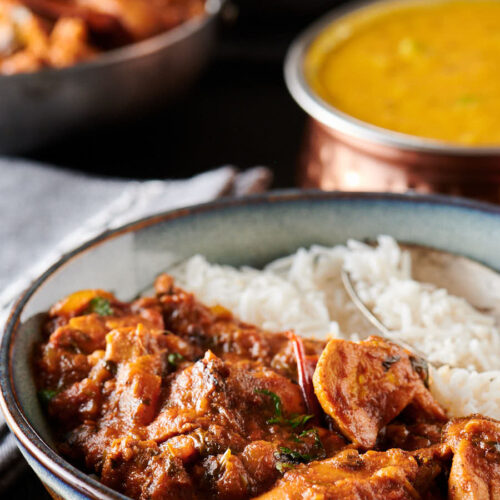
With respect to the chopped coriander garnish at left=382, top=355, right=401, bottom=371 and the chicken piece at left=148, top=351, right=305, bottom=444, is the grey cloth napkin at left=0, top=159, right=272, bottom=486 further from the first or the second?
the chopped coriander garnish at left=382, top=355, right=401, bottom=371

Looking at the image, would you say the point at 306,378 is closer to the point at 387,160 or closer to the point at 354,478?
the point at 354,478

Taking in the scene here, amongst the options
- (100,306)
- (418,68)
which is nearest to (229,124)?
(418,68)

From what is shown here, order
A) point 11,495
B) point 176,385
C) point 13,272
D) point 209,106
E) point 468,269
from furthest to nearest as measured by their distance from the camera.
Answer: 1. point 209,106
2. point 13,272
3. point 468,269
4. point 11,495
5. point 176,385

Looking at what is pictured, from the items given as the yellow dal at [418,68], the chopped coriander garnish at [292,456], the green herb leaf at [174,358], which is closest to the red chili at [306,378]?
the chopped coriander garnish at [292,456]

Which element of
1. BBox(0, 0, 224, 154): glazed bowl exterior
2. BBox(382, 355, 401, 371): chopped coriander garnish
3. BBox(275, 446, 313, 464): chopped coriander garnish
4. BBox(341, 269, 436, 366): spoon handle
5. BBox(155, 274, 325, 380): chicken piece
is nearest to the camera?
BBox(275, 446, 313, 464): chopped coriander garnish

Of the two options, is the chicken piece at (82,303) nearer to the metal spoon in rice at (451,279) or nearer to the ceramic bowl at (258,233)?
the ceramic bowl at (258,233)

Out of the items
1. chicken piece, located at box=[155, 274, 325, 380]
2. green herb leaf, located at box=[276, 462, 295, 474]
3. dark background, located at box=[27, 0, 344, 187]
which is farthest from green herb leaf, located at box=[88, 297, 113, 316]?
dark background, located at box=[27, 0, 344, 187]

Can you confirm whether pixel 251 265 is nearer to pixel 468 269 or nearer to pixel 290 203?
pixel 290 203

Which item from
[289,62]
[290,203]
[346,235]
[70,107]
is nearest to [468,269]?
[346,235]

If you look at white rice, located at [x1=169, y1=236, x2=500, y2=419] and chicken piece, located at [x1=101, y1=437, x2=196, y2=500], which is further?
white rice, located at [x1=169, y1=236, x2=500, y2=419]
